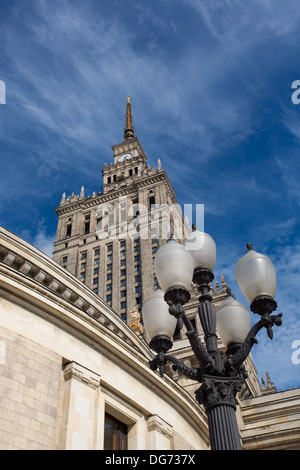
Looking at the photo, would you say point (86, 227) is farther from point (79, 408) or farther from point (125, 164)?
point (79, 408)

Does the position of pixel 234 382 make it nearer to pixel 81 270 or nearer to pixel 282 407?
pixel 282 407

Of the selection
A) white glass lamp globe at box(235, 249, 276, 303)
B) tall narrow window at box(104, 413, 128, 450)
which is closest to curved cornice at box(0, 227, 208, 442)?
tall narrow window at box(104, 413, 128, 450)

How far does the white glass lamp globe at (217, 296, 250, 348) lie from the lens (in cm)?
975

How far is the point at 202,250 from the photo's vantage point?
10133mm

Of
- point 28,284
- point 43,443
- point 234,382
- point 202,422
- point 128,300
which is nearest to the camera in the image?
point 234,382

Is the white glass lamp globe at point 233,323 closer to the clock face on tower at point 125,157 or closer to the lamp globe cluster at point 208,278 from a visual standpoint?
the lamp globe cluster at point 208,278

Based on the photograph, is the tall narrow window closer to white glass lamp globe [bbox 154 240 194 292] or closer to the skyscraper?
white glass lamp globe [bbox 154 240 194 292]

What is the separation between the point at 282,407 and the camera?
94.3 ft

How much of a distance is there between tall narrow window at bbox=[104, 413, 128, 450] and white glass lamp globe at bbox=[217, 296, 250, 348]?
25.8ft

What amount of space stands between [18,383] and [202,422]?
11033mm

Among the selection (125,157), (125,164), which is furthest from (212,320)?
(125,157)

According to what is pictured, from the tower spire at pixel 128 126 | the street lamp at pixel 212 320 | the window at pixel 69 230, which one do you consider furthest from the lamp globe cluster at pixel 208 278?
the tower spire at pixel 128 126

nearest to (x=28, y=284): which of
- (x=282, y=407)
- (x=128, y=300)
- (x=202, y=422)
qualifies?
(x=202, y=422)

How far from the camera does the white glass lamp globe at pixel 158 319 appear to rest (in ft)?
33.0
